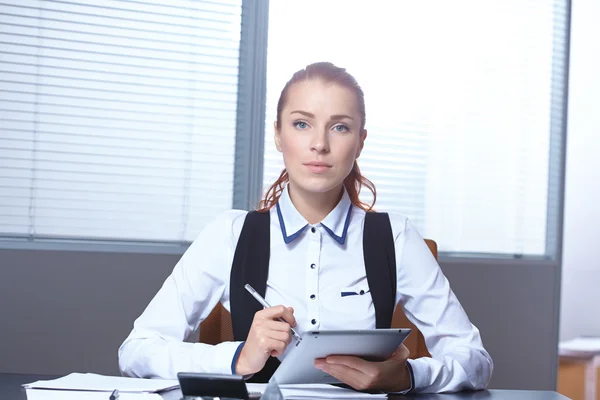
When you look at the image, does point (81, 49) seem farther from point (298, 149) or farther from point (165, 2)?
point (298, 149)

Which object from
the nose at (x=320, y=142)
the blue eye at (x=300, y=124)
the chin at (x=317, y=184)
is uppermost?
the blue eye at (x=300, y=124)

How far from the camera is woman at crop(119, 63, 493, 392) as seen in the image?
1.39 meters

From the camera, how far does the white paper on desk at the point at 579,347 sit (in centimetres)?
346

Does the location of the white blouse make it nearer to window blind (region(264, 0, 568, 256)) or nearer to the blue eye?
the blue eye

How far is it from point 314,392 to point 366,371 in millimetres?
94

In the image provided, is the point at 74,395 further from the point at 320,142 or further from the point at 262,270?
the point at 320,142

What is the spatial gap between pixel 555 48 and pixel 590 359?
1.61 metres

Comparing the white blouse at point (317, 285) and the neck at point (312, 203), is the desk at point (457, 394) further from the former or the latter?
the neck at point (312, 203)

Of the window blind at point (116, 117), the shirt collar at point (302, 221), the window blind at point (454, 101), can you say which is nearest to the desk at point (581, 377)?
the window blind at point (454, 101)

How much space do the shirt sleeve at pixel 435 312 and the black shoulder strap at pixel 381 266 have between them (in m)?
0.02

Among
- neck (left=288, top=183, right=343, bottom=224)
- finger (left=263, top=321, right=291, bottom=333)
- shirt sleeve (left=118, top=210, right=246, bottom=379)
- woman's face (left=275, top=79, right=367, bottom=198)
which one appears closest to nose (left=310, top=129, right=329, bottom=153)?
woman's face (left=275, top=79, right=367, bottom=198)

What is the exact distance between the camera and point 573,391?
3477mm

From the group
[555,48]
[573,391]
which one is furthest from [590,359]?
[555,48]

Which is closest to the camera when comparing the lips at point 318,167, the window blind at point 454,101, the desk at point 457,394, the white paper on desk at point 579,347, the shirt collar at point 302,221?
the desk at point 457,394
